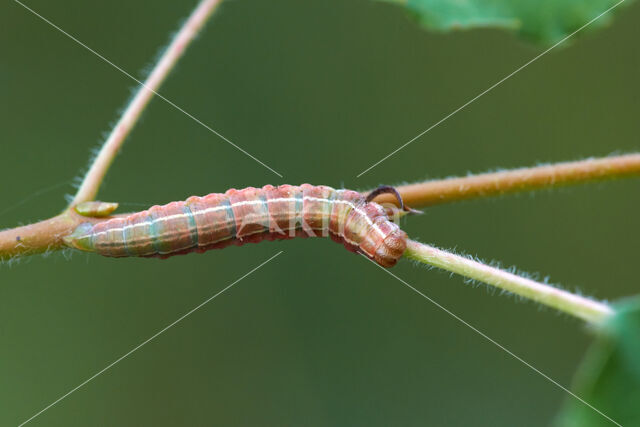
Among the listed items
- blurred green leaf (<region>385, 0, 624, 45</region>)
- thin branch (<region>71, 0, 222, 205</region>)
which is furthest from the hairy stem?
thin branch (<region>71, 0, 222, 205</region>)

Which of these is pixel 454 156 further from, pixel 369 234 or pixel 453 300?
pixel 369 234

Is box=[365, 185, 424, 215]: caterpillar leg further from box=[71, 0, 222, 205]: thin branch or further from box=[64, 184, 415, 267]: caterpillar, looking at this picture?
box=[71, 0, 222, 205]: thin branch

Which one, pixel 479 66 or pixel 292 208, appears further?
pixel 479 66

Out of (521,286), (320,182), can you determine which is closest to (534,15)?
(521,286)

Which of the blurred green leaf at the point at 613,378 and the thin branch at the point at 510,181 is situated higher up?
the thin branch at the point at 510,181

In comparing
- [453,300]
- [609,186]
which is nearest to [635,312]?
[453,300]

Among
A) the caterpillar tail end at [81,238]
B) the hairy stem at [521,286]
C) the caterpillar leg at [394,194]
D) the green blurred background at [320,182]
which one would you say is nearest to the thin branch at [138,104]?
the caterpillar tail end at [81,238]

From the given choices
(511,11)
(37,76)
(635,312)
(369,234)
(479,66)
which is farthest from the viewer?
(479,66)

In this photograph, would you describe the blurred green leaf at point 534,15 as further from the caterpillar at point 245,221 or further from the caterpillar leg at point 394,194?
the caterpillar at point 245,221
